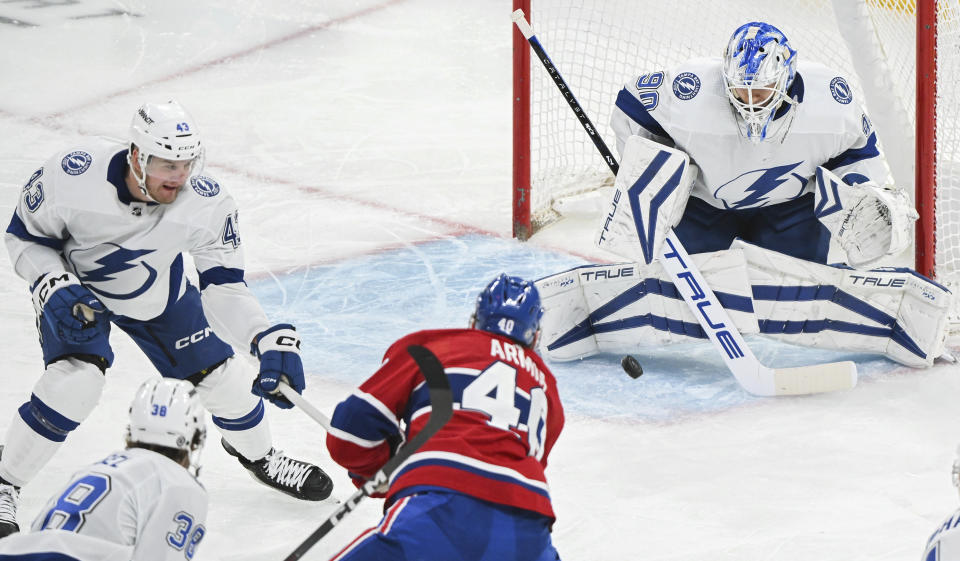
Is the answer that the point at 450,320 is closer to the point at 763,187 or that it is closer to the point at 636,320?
the point at 636,320

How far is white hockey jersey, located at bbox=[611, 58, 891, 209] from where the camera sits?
3.98 metres

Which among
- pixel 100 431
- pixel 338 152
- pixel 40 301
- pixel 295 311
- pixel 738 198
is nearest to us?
pixel 40 301

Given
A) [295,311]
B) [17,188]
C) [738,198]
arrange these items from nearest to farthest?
[738,198]
[295,311]
[17,188]

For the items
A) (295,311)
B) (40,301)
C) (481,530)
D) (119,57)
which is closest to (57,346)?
(40,301)

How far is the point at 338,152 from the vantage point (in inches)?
259

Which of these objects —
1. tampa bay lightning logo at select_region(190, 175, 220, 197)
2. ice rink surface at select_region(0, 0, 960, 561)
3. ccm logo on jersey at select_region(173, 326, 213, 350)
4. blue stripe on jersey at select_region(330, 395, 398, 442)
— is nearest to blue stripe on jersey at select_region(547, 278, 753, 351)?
ice rink surface at select_region(0, 0, 960, 561)

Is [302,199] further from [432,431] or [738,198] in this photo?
[432,431]

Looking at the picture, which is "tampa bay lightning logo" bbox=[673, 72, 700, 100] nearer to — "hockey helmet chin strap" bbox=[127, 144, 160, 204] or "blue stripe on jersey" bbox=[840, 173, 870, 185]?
"blue stripe on jersey" bbox=[840, 173, 870, 185]

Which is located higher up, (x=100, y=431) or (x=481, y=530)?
(x=481, y=530)

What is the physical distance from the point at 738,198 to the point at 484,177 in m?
2.33

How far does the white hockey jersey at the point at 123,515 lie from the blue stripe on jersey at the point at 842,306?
8.10 ft

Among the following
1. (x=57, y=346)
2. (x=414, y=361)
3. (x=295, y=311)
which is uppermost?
(x=414, y=361)

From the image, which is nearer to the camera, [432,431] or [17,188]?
[432,431]

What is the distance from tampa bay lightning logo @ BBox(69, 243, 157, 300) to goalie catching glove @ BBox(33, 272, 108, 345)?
0.17 metres
